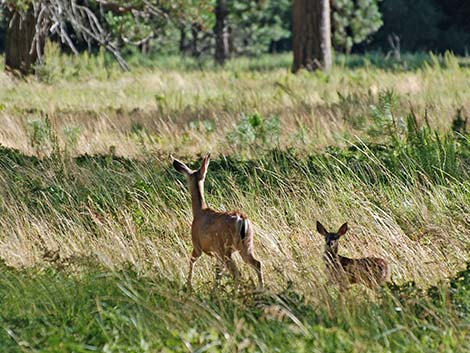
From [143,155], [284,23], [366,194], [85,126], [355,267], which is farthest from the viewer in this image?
[284,23]

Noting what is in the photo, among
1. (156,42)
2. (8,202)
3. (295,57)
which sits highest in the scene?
(8,202)

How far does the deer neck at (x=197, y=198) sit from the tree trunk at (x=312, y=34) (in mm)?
16351

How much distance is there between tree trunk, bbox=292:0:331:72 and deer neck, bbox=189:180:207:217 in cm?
1635

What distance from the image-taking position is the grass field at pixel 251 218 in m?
4.94

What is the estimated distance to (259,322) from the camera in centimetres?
515

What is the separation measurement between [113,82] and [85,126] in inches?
304

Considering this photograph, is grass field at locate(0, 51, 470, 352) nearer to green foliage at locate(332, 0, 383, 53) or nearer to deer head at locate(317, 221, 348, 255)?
deer head at locate(317, 221, 348, 255)

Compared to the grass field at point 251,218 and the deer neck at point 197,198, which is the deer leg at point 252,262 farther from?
the deer neck at point 197,198

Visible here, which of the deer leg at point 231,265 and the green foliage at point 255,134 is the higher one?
the deer leg at point 231,265

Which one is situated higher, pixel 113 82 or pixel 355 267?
pixel 355 267

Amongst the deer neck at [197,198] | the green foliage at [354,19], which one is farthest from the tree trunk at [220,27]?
the deer neck at [197,198]

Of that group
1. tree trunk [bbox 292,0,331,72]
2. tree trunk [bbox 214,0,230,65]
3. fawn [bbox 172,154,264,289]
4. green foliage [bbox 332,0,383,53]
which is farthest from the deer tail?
green foliage [bbox 332,0,383,53]

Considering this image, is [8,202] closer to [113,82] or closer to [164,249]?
[164,249]

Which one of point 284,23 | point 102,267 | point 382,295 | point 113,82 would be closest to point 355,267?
point 382,295
